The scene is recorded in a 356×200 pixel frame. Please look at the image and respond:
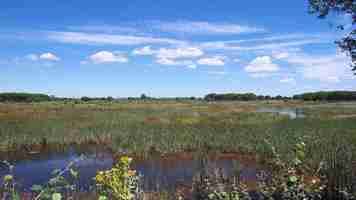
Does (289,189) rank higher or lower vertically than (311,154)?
higher

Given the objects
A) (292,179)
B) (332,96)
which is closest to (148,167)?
(292,179)

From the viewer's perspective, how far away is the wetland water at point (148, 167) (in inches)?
384

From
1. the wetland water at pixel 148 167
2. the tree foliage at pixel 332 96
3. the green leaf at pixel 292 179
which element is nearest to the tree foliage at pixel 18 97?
the tree foliage at pixel 332 96

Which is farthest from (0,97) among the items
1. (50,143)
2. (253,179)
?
(253,179)

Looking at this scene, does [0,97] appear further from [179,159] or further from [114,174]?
[114,174]

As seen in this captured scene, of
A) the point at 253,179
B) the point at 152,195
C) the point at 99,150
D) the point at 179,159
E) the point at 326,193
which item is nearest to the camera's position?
the point at 326,193

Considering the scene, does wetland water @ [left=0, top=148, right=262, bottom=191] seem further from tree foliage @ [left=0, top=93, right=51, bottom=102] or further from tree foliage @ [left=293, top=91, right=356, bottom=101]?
tree foliage @ [left=0, top=93, right=51, bottom=102]

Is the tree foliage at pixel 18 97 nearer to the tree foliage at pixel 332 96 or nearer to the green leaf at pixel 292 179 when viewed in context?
the tree foliage at pixel 332 96

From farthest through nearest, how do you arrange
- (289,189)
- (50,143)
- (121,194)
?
(50,143) < (289,189) < (121,194)

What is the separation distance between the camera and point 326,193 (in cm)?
608

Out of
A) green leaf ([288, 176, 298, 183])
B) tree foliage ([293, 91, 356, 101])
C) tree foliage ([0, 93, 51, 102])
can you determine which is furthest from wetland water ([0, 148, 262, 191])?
tree foliage ([0, 93, 51, 102])

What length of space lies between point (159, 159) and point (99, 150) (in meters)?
3.35

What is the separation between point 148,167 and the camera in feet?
38.8

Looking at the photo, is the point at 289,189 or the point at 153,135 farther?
the point at 153,135
